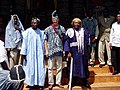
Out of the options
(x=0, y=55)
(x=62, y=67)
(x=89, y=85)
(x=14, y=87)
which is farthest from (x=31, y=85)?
(x=14, y=87)

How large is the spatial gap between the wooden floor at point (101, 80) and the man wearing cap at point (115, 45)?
0.21 metres

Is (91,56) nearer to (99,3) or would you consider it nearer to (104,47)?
(104,47)

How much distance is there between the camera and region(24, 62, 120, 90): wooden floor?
855 centimetres

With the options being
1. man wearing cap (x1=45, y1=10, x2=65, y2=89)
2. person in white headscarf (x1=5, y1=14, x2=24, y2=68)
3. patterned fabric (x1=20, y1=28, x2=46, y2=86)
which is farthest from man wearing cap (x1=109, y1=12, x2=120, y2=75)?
person in white headscarf (x1=5, y1=14, x2=24, y2=68)

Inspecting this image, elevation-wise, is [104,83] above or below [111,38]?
below

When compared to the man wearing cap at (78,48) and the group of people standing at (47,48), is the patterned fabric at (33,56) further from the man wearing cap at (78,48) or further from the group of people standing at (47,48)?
the man wearing cap at (78,48)

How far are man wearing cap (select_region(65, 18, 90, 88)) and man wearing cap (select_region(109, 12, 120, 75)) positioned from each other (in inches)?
32.2

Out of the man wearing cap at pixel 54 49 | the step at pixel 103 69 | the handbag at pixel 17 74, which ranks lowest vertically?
the step at pixel 103 69

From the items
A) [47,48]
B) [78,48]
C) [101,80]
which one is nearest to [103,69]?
[101,80]

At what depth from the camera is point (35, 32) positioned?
838 cm

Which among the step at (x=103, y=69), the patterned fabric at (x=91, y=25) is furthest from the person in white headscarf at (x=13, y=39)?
the step at (x=103, y=69)

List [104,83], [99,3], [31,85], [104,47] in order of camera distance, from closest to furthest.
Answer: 1. [31,85]
2. [104,83]
3. [104,47]
4. [99,3]

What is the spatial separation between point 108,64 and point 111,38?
771mm

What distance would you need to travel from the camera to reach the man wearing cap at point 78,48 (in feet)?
27.5
